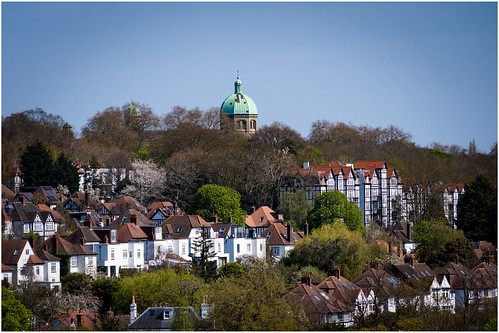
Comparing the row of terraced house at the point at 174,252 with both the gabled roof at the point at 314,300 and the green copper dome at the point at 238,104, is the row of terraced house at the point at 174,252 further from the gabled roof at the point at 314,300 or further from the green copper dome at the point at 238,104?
the green copper dome at the point at 238,104

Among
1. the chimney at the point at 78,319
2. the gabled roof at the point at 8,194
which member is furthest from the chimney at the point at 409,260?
the chimney at the point at 78,319

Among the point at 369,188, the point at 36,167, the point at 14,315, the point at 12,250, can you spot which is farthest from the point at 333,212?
the point at 14,315

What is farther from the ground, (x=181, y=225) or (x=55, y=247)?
(x=181, y=225)

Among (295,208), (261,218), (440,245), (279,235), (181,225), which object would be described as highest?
(295,208)

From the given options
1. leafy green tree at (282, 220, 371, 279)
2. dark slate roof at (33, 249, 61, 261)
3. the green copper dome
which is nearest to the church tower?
the green copper dome

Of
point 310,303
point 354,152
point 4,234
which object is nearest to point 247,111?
point 354,152

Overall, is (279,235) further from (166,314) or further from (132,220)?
(166,314)

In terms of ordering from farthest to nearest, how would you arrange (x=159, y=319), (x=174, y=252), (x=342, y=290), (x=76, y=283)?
(x=174, y=252), (x=342, y=290), (x=76, y=283), (x=159, y=319)

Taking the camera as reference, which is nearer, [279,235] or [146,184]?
[279,235]
